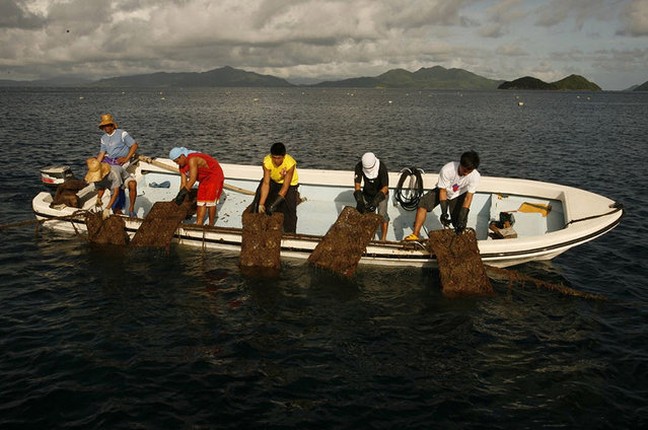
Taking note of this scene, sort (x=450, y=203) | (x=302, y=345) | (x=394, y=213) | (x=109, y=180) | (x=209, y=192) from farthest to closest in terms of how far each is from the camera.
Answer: (x=394, y=213)
(x=109, y=180)
(x=209, y=192)
(x=450, y=203)
(x=302, y=345)

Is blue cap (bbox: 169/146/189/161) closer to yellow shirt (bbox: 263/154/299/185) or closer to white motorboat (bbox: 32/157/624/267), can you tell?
white motorboat (bbox: 32/157/624/267)

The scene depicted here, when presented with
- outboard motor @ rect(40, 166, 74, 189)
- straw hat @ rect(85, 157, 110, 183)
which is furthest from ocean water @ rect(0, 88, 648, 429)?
straw hat @ rect(85, 157, 110, 183)

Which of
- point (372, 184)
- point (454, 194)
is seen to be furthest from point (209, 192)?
point (454, 194)

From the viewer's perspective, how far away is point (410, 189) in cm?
1295

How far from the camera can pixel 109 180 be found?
11.9m

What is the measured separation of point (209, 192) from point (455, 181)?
6068mm

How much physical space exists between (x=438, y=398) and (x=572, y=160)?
29462 millimetres

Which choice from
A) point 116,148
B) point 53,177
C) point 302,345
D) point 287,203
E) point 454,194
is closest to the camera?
point 302,345

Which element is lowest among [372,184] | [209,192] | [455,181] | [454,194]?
[209,192]

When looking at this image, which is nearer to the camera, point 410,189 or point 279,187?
point 279,187

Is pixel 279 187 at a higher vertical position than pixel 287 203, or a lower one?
higher

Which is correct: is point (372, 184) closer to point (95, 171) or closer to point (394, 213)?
point (394, 213)

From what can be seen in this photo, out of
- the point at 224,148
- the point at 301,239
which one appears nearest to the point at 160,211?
the point at 301,239

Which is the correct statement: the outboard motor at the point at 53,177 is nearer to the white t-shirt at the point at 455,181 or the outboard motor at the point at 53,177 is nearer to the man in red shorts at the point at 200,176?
the man in red shorts at the point at 200,176
